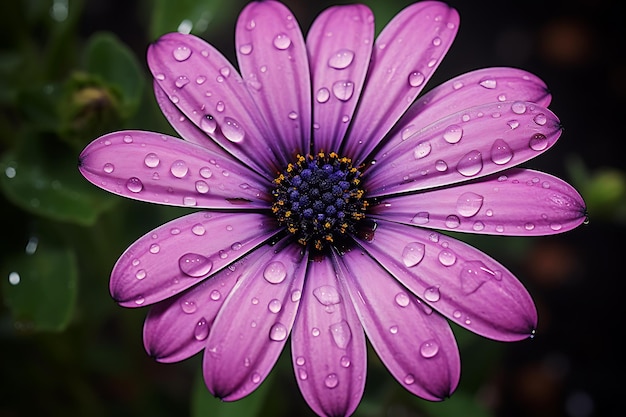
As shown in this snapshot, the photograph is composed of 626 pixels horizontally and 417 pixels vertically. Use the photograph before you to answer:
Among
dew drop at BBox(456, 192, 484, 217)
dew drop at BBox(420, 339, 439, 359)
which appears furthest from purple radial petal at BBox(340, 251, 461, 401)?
dew drop at BBox(456, 192, 484, 217)

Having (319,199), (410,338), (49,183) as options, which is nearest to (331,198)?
(319,199)

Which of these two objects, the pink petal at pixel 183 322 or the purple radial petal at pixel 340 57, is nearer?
the pink petal at pixel 183 322

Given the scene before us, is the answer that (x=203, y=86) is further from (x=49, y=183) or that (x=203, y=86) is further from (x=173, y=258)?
(x=49, y=183)

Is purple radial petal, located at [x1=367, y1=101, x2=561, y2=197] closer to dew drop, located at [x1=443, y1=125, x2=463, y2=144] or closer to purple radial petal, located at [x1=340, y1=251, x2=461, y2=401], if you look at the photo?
dew drop, located at [x1=443, y1=125, x2=463, y2=144]

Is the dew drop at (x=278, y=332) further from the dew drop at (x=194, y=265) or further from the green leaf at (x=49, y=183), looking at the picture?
the green leaf at (x=49, y=183)

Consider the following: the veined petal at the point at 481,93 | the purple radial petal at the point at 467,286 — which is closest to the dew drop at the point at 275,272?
the purple radial petal at the point at 467,286

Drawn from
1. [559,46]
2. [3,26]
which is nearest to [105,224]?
[3,26]
